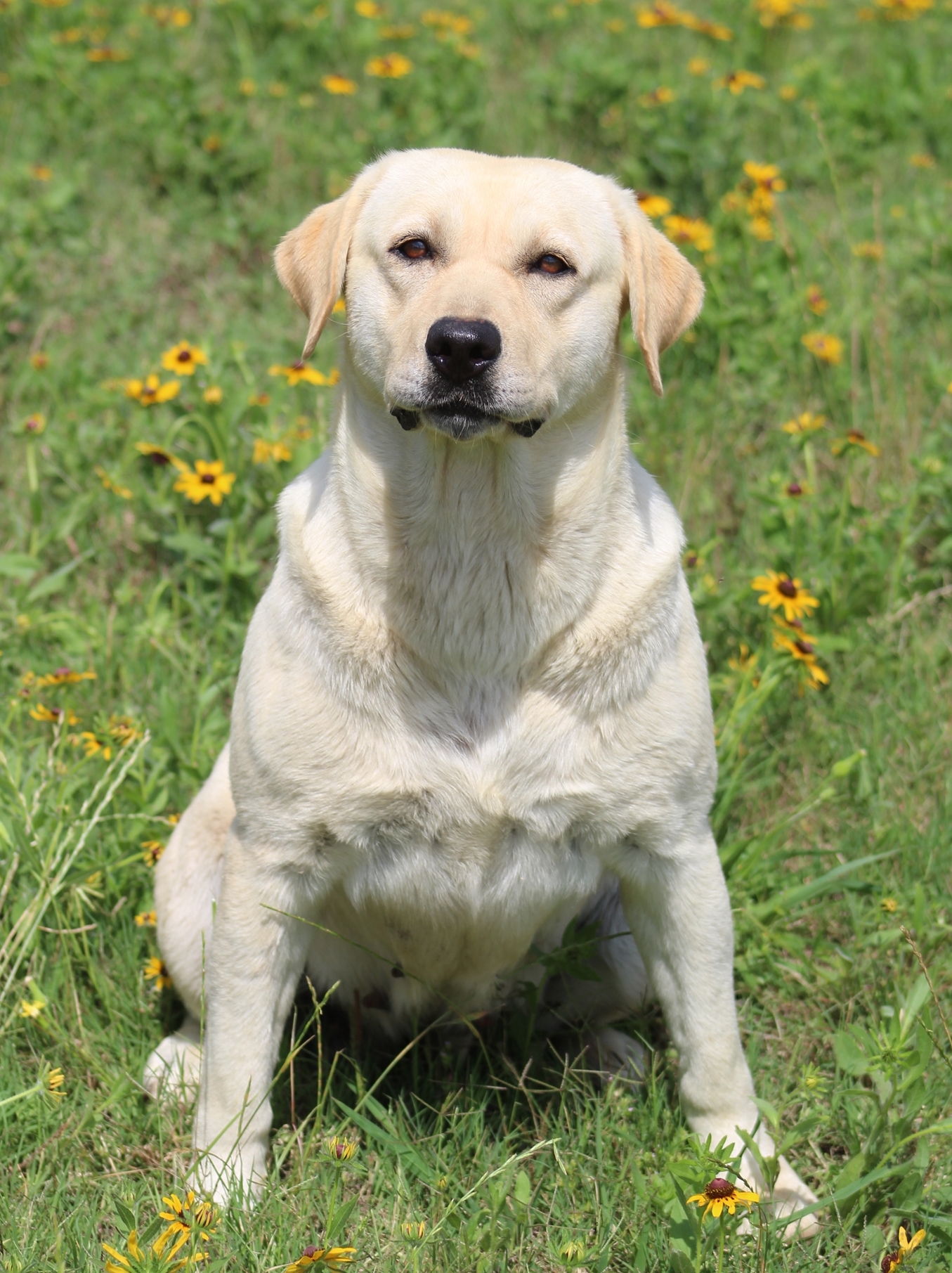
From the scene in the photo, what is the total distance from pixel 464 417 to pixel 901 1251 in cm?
164

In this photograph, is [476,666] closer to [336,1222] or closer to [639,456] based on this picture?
[336,1222]

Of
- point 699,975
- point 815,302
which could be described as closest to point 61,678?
point 699,975

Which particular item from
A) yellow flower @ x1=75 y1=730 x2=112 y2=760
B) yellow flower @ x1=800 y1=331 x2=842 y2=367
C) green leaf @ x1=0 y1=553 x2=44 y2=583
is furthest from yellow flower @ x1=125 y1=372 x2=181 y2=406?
A: yellow flower @ x1=800 y1=331 x2=842 y2=367

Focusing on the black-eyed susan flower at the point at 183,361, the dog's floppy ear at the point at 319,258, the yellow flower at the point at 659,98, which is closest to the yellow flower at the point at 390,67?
the yellow flower at the point at 659,98

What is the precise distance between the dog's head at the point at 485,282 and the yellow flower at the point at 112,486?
4.58 ft

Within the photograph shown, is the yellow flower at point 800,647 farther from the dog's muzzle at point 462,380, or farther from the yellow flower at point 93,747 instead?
the yellow flower at point 93,747

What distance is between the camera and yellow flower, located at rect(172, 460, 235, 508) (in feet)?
12.5

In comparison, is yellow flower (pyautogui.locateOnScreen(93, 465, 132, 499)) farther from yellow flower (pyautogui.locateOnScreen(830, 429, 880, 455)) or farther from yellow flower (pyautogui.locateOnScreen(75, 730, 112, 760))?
yellow flower (pyautogui.locateOnScreen(830, 429, 880, 455))

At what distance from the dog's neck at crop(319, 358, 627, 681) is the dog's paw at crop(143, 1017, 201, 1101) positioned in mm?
1085

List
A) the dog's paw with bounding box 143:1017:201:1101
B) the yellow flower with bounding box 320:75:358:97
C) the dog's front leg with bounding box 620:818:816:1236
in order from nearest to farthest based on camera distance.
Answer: the dog's front leg with bounding box 620:818:816:1236 → the dog's paw with bounding box 143:1017:201:1101 → the yellow flower with bounding box 320:75:358:97

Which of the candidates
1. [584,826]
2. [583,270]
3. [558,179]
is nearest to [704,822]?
[584,826]

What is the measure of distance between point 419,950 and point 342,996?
36cm

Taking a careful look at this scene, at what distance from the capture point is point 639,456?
14.4 feet

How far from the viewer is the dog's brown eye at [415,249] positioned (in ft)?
8.30
